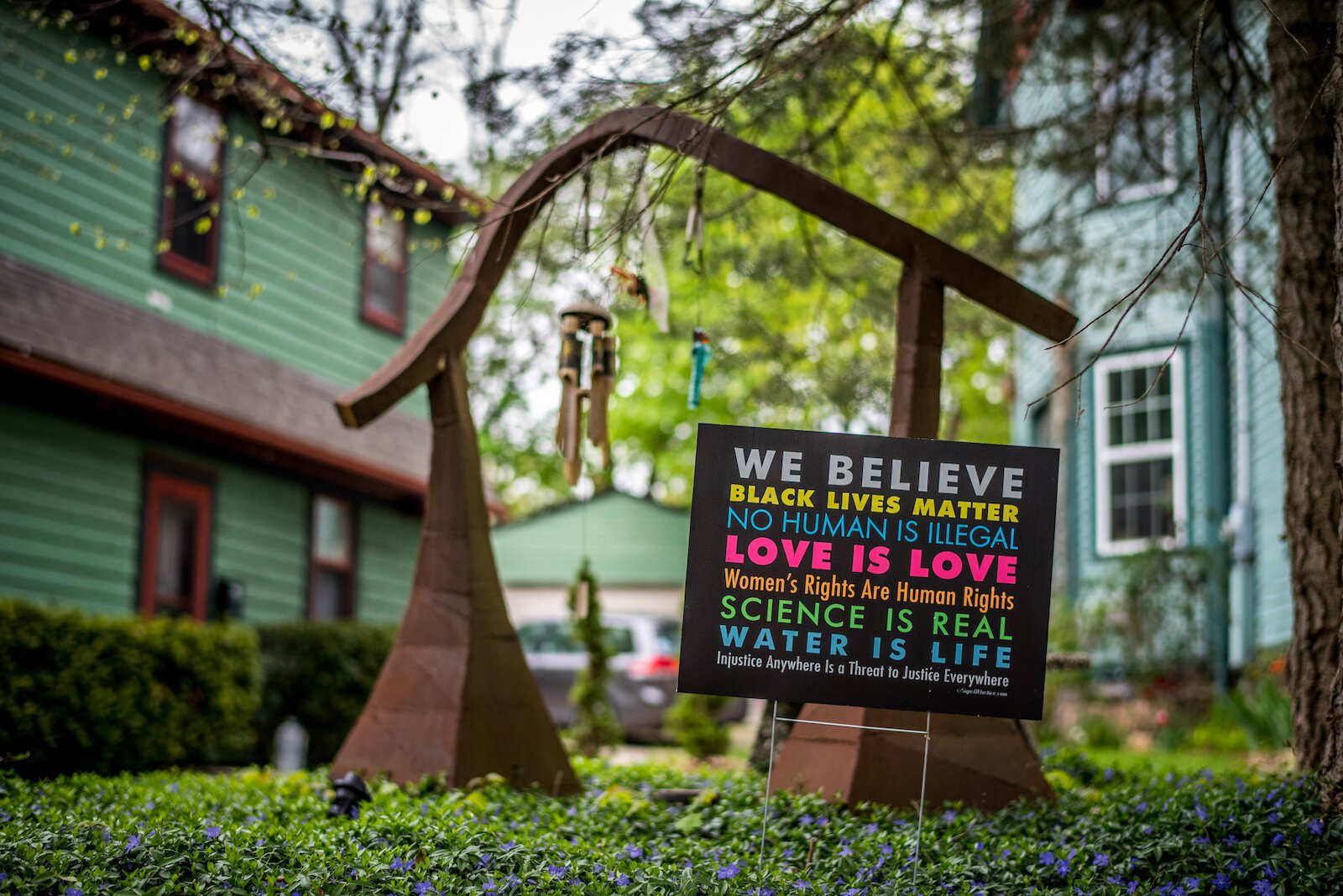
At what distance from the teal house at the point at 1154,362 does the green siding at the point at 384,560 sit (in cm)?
754

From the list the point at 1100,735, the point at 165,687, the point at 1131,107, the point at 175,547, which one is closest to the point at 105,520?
the point at 175,547

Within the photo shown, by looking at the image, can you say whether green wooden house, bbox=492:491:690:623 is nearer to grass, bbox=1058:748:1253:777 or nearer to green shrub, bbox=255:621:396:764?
green shrub, bbox=255:621:396:764

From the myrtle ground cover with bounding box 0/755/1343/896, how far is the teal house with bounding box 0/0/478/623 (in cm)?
380

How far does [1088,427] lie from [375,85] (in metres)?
11.1

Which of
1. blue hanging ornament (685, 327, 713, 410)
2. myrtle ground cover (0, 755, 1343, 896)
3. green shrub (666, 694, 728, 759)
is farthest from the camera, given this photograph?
green shrub (666, 694, 728, 759)

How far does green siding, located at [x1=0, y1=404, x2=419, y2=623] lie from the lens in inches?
430

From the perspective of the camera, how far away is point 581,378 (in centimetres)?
787

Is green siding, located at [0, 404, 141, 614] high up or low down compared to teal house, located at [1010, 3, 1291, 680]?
down

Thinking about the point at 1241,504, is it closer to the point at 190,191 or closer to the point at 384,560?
the point at 384,560

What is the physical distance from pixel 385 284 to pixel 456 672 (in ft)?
33.4

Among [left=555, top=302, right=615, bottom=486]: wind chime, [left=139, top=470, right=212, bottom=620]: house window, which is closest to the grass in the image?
[left=555, top=302, right=615, bottom=486]: wind chime

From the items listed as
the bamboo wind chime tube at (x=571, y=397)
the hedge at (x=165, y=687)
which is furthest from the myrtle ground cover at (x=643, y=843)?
the hedge at (x=165, y=687)

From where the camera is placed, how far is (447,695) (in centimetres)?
727

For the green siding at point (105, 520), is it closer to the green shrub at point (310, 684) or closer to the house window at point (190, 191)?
the green shrub at point (310, 684)
